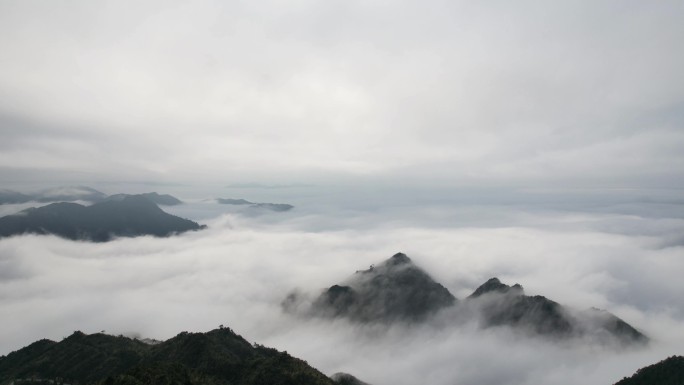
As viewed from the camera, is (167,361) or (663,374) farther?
(167,361)

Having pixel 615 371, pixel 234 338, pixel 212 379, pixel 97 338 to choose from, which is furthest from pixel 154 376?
pixel 615 371

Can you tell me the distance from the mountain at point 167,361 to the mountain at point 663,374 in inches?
4000

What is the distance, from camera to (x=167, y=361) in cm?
12912

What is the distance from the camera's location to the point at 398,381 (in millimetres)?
193875

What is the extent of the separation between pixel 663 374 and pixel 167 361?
163 m

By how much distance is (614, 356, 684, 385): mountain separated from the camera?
12046 cm

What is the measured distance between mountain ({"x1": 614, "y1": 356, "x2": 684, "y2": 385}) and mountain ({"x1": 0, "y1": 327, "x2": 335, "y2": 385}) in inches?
4000

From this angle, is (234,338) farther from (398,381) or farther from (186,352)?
(398,381)

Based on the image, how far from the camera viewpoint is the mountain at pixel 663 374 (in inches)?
4742

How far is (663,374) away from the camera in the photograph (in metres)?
124

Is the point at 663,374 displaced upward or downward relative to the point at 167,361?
downward

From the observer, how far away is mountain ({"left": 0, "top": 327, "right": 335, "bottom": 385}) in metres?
113

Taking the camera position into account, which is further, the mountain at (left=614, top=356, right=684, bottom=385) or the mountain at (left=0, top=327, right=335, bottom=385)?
the mountain at (left=614, top=356, right=684, bottom=385)

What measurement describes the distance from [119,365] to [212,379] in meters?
44.7
